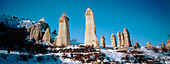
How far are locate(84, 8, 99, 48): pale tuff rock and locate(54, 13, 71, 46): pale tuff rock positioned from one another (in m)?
5.33

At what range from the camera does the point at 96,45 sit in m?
26.8

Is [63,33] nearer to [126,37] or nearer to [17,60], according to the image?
[17,60]

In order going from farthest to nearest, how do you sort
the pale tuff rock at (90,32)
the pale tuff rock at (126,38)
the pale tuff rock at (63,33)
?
the pale tuff rock at (126,38) < the pale tuff rock at (63,33) < the pale tuff rock at (90,32)

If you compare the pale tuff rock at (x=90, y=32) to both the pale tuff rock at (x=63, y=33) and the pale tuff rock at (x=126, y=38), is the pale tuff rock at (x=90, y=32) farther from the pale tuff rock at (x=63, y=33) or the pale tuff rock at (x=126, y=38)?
the pale tuff rock at (x=126, y=38)

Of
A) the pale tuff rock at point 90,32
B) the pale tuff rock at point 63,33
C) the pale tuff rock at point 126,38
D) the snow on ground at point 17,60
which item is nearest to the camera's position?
the snow on ground at point 17,60

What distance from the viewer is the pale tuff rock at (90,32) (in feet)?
90.5

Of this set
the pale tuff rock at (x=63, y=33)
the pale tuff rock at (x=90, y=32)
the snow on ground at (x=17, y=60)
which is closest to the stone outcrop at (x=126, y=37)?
the pale tuff rock at (x=90, y=32)

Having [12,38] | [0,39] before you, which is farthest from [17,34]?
[0,39]

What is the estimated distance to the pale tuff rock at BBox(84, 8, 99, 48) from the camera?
27594 millimetres

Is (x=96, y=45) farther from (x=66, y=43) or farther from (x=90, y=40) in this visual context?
(x=66, y=43)

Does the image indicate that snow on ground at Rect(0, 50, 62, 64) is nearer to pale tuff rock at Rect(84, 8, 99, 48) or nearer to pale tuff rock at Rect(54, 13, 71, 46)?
pale tuff rock at Rect(84, 8, 99, 48)

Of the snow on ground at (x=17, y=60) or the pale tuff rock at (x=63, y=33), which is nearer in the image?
the snow on ground at (x=17, y=60)

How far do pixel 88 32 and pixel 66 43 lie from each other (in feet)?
20.9

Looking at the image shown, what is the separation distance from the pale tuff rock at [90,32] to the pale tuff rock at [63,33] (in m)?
5.33
